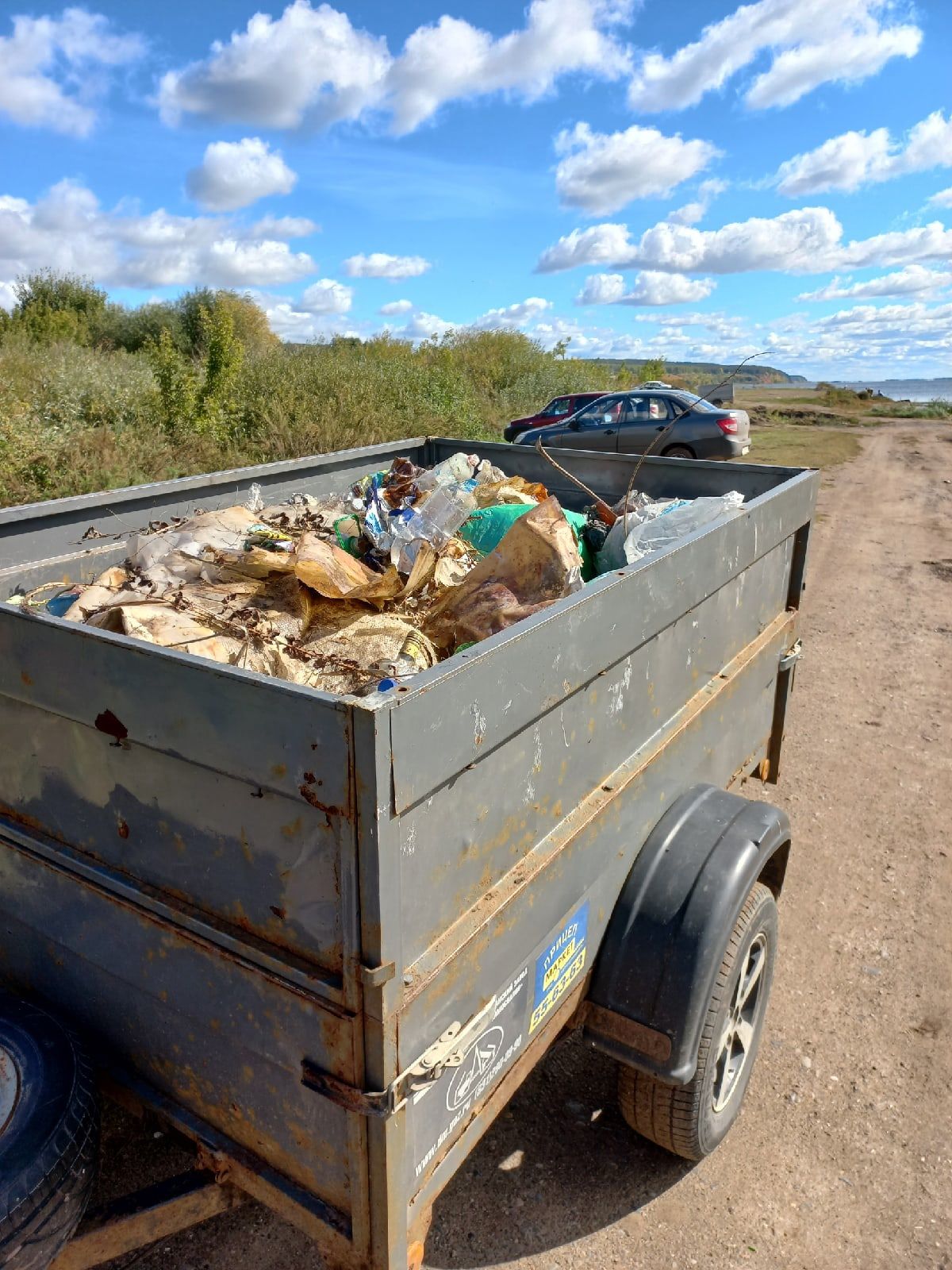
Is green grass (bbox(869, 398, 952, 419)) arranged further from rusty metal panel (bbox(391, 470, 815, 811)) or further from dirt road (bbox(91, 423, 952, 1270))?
rusty metal panel (bbox(391, 470, 815, 811))

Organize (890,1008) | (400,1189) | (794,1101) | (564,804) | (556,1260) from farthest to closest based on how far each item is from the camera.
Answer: (890,1008) < (794,1101) < (556,1260) < (564,804) < (400,1189)

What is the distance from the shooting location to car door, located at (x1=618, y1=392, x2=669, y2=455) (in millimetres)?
13383

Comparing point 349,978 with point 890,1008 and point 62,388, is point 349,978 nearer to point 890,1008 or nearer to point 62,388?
point 890,1008

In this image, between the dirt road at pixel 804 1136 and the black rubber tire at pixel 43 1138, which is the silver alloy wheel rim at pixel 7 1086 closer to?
the black rubber tire at pixel 43 1138

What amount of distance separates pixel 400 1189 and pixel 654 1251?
123cm

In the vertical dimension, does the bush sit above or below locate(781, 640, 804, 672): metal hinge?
above

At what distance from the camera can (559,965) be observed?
1.92m

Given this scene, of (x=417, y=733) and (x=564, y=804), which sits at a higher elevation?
(x=417, y=733)

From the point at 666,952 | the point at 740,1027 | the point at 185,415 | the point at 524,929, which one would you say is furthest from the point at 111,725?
the point at 185,415

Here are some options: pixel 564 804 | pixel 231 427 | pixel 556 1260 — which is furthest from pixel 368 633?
pixel 231 427

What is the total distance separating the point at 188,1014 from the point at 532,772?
0.82m

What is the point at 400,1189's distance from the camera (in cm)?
150

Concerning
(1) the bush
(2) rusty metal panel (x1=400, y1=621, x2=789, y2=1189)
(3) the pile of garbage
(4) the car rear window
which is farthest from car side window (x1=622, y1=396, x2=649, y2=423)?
(2) rusty metal panel (x1=400, y1=621, x2=789, y2=1189)

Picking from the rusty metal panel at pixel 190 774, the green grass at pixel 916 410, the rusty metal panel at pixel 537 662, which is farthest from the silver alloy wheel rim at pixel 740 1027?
the green grass at pixel 916 410
